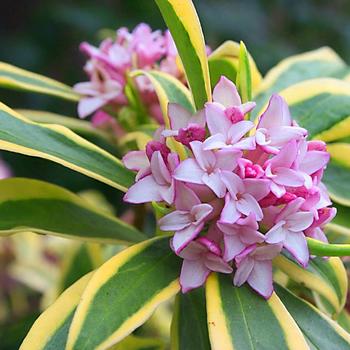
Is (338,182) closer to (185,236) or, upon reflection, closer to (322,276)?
(322,276)

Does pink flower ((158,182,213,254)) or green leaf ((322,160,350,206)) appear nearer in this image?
pink flower ((158,182,213,254))

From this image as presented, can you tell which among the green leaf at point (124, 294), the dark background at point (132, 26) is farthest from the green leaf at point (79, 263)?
the dark background at point (132, 26)

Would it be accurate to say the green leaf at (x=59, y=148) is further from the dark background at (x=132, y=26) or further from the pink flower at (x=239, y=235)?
the dark background at (x=132, y=26)

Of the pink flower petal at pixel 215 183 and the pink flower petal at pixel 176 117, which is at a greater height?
the pink flower petal at pixel 176 117

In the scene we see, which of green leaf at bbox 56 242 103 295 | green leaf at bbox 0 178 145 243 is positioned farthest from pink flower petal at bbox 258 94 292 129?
green leaf at bbox 56 242 103 295

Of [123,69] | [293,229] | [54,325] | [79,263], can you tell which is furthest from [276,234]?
[79,263]

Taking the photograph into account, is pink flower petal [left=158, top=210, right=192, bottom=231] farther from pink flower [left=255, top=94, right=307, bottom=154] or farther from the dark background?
the dark background
